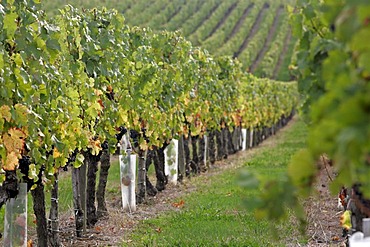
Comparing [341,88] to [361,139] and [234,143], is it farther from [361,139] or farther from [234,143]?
[234,143]

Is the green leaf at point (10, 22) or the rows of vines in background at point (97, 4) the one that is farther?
the rows of vines in background at point (97, 4)

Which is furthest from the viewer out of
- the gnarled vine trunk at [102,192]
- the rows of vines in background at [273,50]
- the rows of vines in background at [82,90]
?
the rows of vines in background at [273,50]

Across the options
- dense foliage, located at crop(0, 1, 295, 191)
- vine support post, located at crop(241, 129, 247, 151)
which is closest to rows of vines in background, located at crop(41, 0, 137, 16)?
vine support post, located at crop(241, 129, 247, 151)

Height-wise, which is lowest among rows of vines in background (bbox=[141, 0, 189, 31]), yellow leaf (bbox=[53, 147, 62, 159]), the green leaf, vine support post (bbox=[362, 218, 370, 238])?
vine support post (bbox=[362, 218, 370, 238])

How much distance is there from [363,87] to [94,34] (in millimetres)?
8063

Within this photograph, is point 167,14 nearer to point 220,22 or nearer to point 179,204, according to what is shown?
point 220,22

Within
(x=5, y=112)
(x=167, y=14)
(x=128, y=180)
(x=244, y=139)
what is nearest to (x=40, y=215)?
(x=5, y=112)

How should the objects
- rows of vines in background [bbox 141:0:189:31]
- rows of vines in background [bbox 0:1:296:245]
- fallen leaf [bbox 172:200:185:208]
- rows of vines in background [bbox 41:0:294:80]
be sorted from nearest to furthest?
rows of vines in background [bbox 0:1:296:245], fallen leaf [bbox 172:200:185:208], rows of vines in background [bbox 41:0:294:80], rows of vines in background [bbox 141:0:189:31]

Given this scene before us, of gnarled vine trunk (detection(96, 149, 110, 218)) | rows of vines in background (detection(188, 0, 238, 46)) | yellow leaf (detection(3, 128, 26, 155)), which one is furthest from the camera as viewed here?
rows of vines in background (detection(188, 0, 238, 46))

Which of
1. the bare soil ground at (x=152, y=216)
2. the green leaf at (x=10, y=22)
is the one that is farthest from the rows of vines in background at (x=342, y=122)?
the bare soil ground at (x=152, y=216)

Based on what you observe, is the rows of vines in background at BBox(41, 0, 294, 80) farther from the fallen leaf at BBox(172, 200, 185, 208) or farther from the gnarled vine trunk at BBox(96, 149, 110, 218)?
the gnarled vine trunk at BBox(96, 149, 110, 218)

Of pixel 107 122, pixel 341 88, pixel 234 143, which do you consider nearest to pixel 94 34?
pixel 107 122

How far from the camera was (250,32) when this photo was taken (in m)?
77.2

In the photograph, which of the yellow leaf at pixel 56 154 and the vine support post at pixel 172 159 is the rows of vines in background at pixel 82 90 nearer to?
the yellow leaf at pixel 56 154
